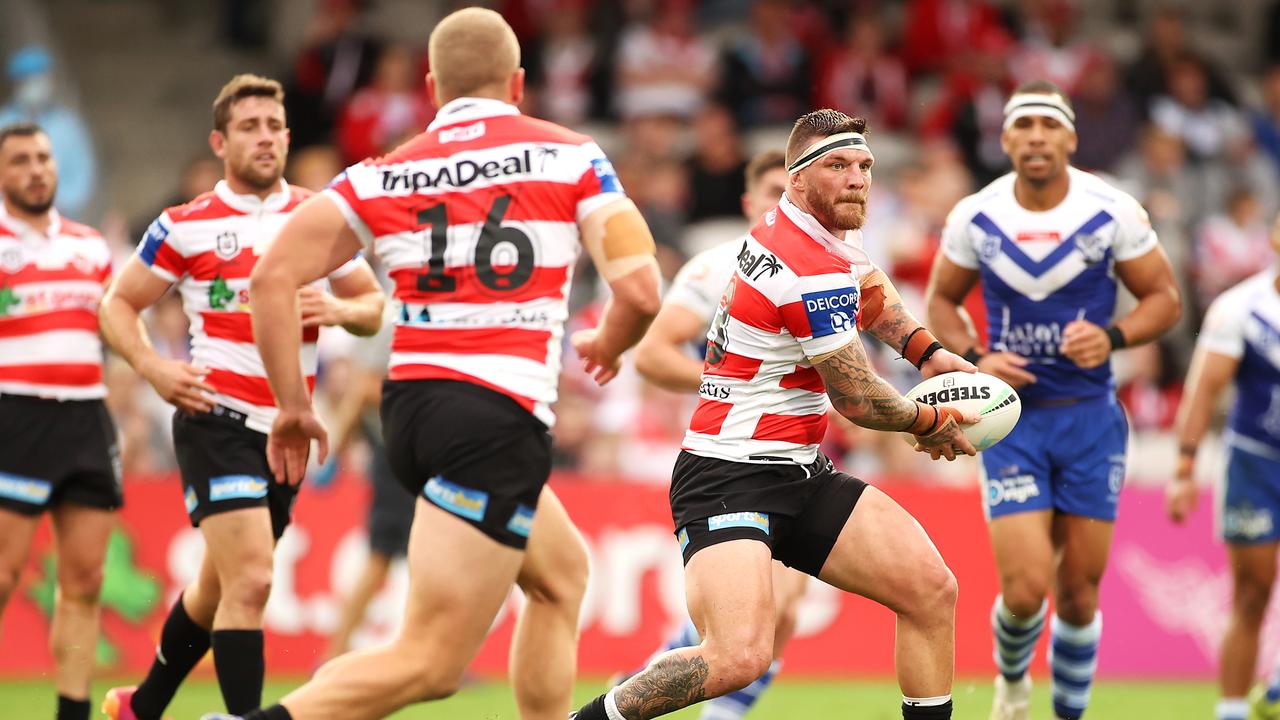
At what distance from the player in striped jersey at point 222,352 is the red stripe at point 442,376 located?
1688 mm

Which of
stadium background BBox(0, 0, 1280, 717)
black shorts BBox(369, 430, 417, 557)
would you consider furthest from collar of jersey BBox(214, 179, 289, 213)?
stadium background BBox(0, 0, 1280, 717)

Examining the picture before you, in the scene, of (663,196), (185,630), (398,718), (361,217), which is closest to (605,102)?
(663,196)

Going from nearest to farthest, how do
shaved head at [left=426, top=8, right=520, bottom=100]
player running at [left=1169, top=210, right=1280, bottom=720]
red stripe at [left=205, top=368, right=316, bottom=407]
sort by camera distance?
shaved head at [left=426, top=8, right=520, bottom=100]
red stripe at [left=205, top=368, right=316, bottom=407]
player running at [left=1169, top=210, right=1280, bottom=720]

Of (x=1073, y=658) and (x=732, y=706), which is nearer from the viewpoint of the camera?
(x=732, y=706)

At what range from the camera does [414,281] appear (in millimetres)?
5852

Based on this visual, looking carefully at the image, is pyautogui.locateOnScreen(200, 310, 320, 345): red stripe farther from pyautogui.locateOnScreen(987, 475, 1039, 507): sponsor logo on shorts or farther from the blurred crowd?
the blurred crowd

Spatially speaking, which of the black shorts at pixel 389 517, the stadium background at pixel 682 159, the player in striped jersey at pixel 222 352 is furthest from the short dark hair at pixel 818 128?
the stadium background at pixel 682 159

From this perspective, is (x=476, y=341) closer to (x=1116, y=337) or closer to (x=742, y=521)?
(x=742, y=521)

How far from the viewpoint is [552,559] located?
6363 millimetres

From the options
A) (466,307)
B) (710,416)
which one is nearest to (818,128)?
(710,416)

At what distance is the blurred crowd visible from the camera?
15797mm

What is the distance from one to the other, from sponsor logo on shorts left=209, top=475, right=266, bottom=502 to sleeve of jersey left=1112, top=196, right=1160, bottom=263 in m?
4.43

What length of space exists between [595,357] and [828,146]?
1.32m

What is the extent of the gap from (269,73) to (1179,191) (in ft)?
33.7
